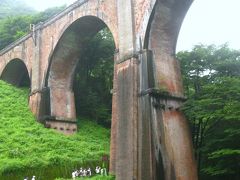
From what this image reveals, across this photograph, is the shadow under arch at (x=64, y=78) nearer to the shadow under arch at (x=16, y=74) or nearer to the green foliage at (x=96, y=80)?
the green foliage at (x=96, y=80)

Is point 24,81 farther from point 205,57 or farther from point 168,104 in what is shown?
point 168,104

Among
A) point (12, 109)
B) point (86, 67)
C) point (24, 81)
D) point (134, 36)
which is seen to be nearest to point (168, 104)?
point (134, 36)

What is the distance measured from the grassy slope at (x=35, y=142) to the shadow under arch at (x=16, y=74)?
3.28 m

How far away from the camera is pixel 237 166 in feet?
36.1

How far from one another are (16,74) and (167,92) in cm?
1598

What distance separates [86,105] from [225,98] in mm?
12651

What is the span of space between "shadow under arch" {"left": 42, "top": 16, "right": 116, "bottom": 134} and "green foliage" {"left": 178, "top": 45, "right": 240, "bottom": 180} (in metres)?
7.17

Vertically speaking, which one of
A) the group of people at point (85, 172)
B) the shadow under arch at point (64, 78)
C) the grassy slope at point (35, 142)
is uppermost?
the shadow under arch at point (64, 78)

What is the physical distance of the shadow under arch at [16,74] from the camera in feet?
79.8

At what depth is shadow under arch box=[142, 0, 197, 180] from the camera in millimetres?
10844

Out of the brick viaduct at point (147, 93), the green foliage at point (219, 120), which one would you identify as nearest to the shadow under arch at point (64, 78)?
the brick viaduct at point (147, 93)

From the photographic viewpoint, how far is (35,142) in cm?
1675

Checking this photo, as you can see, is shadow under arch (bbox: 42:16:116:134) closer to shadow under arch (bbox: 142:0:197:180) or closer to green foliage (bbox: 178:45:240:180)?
shadow under arch (bbox: 142:0:197:180)

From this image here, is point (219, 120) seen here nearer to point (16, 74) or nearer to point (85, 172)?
point (85, 172)
